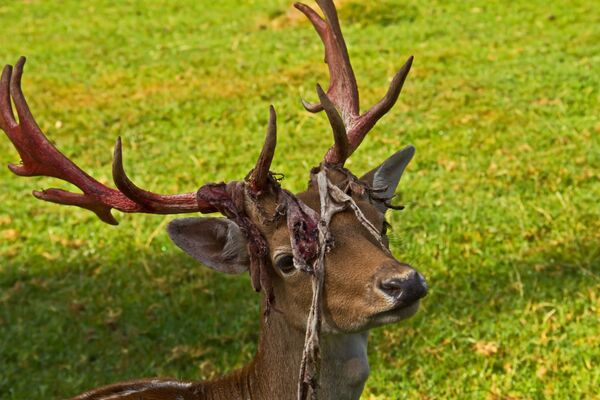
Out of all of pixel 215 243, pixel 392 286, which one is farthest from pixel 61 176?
pixel 392 286

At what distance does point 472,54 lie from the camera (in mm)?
11969

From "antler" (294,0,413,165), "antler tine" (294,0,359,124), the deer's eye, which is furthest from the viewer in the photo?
"antler tine" (294,0,359,124)

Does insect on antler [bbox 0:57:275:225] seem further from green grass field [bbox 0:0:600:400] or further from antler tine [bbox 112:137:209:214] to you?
green grass field [bbox 0:0:600:400]

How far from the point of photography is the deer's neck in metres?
3.70

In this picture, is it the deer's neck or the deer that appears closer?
the deer

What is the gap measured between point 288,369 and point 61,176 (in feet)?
4.22

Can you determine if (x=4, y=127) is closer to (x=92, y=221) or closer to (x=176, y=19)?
(x=92, y=221)

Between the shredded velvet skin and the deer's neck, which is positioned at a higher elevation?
the shredded velvet skin

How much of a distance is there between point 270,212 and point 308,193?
179 mm

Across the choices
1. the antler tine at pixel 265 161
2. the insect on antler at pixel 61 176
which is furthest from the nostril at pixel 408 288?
the insect on antler at pixel 61 176

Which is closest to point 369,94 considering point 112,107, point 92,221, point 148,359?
point 112,107

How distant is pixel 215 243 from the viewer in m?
3.85

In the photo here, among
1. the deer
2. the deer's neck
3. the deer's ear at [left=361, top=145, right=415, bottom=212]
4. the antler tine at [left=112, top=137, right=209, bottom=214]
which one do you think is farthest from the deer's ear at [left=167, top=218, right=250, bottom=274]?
the deer's ear at [left=361, top=145, right=415, bottom=212]

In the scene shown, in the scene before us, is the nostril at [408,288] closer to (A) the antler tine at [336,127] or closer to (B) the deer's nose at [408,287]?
(B) the deer's nose at [408,287]
